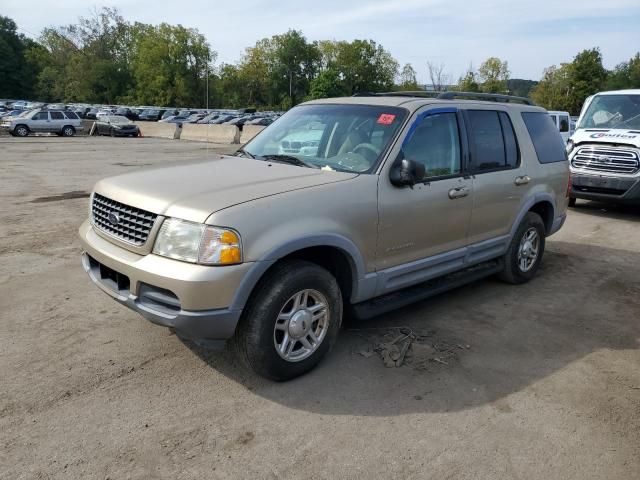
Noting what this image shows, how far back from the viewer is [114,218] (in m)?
3.63

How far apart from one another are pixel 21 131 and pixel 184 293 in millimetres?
32473

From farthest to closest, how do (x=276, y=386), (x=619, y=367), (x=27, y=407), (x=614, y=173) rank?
(x=614, y=173), (x=619, y=367), (x=276, y=386), (x=27, y=407)

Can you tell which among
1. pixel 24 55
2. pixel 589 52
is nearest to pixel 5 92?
pixel 24 55

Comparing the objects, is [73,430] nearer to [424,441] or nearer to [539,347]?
[424,441]

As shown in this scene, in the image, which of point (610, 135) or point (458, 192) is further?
point (610, 135)

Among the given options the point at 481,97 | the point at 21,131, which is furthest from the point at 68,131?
the point at 481,97

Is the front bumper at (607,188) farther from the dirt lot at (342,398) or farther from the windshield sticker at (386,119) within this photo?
the windshield sticker at (386,119)

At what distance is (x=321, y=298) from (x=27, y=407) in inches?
76.9

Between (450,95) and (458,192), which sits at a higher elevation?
(450,95)

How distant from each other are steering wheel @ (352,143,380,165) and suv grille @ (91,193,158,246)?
166 centimetres

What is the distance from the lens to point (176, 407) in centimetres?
330

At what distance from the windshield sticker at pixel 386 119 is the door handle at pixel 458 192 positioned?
0.80 m

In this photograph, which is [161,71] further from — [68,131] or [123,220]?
[123,220]

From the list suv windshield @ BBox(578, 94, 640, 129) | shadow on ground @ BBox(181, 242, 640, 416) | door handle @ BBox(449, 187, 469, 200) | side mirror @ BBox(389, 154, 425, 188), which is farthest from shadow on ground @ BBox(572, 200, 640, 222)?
side mirror @ BBox(389, 154, 425, 188)
